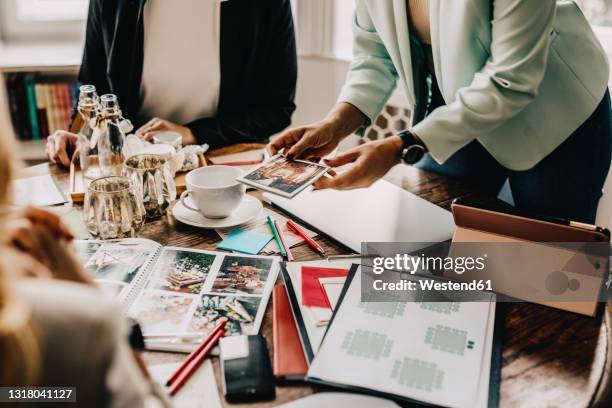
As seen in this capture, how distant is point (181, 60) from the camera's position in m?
1.82

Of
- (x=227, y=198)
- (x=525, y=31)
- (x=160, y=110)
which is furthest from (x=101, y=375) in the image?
(x=160, y=110)

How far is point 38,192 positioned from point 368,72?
0.84 m

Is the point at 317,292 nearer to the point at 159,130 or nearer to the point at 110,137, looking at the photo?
the point at 110,137

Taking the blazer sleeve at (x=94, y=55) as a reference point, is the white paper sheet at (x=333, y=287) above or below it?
below

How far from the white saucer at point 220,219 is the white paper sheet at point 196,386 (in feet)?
1.30

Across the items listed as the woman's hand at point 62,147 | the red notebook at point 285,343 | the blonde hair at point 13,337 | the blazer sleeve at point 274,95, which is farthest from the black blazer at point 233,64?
the blonde hair at point 13,337

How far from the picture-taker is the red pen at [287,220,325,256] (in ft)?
3.51

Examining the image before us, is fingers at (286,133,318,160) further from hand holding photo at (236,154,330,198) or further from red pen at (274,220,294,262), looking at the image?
red pen at (274,220,294,262)

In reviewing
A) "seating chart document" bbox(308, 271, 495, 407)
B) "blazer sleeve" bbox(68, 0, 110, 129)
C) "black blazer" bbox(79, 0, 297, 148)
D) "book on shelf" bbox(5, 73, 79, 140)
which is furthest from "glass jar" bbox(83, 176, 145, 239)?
"book on shelf" bbox(5, 73, 79, 140)

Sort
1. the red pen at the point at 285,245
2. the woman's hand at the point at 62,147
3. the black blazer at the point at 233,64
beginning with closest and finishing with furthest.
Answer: the red pen at the point at 285,245 < the woman's hand at the point at 62,147 < the black blazer at the point at 233,64

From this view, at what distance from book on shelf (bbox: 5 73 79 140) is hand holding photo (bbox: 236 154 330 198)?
67.6 inches

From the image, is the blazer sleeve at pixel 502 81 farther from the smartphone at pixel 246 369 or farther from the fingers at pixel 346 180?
the smartphone at pixel 246 369

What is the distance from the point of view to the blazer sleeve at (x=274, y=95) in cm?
176

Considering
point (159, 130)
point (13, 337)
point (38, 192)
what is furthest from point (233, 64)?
point (13, 337)
